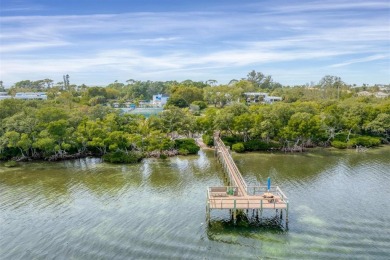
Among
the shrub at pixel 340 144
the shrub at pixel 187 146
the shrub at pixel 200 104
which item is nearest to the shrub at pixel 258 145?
the shrub at pixel 187 146

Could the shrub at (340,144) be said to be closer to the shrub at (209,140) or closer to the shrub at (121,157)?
the shrub at (209,140)

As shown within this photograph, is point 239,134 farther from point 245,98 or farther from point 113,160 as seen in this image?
point 245,98

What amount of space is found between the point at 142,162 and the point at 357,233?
29.0 meters

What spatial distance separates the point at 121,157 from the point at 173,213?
19.1m

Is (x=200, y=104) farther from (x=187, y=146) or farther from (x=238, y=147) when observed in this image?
(x=187, y=146)

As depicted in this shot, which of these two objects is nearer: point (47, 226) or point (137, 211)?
point (47, 226)

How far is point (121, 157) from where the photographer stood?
4559 centimetres

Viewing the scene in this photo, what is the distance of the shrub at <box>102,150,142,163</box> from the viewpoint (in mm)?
45438

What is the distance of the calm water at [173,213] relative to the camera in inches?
904

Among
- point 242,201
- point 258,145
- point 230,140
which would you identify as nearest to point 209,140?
point 230,140

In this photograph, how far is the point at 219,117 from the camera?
5447 cm

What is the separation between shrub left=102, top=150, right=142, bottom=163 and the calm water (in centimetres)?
161

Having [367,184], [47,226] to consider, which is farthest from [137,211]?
[367,184]

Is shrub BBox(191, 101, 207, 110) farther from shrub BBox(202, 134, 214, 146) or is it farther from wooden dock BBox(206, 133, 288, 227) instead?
wooden dock BBox(206, 133, 288, 227)
